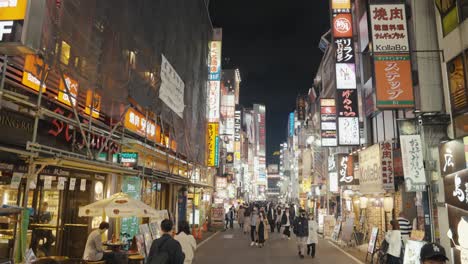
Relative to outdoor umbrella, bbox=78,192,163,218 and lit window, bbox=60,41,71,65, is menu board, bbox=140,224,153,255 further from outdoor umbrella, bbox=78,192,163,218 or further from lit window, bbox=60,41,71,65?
lit window, bbox=60,41,71,65

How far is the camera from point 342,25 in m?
22.5

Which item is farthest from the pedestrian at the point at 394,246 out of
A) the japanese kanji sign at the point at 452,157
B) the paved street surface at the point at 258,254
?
the paved street surface at the point at 258,254

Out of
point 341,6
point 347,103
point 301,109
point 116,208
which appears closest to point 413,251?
point 116,208

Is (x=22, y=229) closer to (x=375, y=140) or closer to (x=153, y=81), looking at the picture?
(x=153, y=81)

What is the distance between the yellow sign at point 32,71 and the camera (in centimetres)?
829

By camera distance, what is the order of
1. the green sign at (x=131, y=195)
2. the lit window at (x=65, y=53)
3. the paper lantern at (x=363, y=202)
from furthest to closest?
the paper lantern at (x=363, y=202)
the green sign at (x=131, y=195)
the lit window at (x=65, y=53)

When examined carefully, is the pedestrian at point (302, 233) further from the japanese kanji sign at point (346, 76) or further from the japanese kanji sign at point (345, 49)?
the japanese kanji sign at point (345, 49)

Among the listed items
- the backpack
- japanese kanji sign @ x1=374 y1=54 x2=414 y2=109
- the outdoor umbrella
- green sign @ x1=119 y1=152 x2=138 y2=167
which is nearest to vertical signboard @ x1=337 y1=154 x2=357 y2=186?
japanese kanji sign @ x1=374 y1=54 x2=414 y2=109

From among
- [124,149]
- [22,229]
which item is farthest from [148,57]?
[22,229]

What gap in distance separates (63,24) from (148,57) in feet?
21.4

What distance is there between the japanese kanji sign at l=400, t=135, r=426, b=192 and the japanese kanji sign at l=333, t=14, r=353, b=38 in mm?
10209

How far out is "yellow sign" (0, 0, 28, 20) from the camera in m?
5.50

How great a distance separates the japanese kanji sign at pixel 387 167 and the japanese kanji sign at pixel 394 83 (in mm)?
2597

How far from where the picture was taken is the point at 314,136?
46656 millimetres
